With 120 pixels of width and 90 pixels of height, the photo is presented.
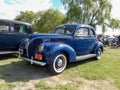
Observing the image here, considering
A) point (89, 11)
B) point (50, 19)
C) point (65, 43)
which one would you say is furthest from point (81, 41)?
point (50, 19)

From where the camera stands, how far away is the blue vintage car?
586 centimetres

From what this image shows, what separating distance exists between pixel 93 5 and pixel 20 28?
1800 cm

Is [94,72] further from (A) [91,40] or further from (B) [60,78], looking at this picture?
(A) [91,40]

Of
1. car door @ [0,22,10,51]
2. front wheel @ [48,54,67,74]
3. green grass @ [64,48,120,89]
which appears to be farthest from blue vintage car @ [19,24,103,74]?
car door @ [0,22,10,51]

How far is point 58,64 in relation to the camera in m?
6.10

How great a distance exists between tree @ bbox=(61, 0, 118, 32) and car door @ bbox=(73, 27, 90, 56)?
57.1ft

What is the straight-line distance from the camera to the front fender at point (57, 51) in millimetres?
5777

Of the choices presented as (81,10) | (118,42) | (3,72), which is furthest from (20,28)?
(81,10)

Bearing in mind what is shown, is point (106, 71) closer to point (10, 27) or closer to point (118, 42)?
point (10, 27)

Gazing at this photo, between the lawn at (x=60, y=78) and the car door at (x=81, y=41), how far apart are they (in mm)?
701

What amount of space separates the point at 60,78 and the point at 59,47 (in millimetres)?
1047

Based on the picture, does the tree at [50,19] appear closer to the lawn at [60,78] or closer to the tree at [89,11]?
the tree at [89,11]

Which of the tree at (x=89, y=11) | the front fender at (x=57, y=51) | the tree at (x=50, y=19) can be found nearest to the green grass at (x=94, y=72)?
the front fender at (x=57, y=51)

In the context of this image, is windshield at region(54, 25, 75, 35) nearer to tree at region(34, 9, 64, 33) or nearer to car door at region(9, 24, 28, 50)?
car door at region(9, 24, 28, 50)
